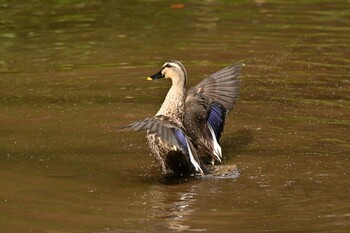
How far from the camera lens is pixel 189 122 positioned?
8.64m

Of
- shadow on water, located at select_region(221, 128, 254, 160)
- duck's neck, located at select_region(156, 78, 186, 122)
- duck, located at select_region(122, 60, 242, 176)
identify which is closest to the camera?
duck, located at select_region(122, 60, 242, 176)

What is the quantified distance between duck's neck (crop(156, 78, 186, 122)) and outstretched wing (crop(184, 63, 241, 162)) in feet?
0.59

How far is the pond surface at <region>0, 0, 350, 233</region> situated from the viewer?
721 cm

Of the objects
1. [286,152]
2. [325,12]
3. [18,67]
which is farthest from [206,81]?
[325,12]

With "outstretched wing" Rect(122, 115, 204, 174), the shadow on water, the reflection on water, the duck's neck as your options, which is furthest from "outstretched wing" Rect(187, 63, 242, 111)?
the reflection on water

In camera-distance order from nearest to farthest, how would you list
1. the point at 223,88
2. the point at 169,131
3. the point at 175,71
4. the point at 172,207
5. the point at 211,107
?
the point at 172,207 < the point at 169,131 < the point at 175,71 < the point at 211,107 < the point at 223,88

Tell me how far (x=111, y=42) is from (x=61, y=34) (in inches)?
32.5

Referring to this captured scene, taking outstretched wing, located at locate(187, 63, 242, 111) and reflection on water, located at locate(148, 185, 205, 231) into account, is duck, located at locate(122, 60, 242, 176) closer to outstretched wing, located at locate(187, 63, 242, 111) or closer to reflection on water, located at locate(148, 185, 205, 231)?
outstretched wing, located at locate(187, 63, 242, 111)

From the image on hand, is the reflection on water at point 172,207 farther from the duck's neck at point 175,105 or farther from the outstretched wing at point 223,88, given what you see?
the outstretched wing at point 223,88

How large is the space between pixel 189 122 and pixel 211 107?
58 centimetres

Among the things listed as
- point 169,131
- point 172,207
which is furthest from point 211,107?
point 172,207

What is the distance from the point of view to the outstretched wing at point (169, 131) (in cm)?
765

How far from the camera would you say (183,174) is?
329 inches

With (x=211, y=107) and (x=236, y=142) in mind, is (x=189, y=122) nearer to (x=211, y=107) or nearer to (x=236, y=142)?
(x=211, y=107)
